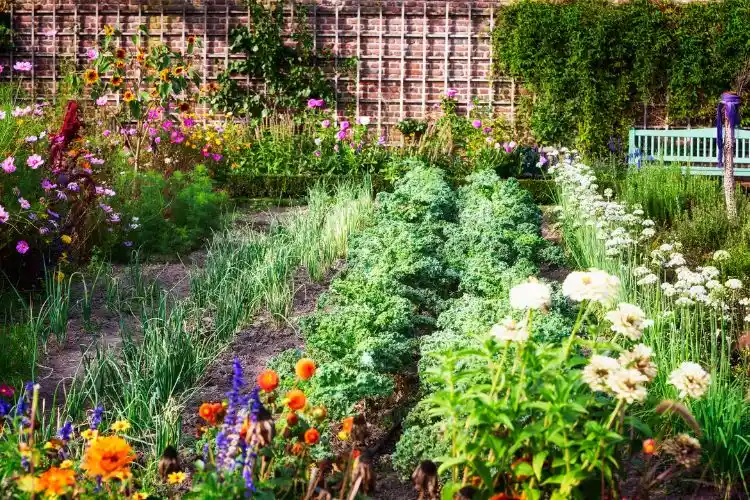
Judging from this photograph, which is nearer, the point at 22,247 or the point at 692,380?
the point at 692,380

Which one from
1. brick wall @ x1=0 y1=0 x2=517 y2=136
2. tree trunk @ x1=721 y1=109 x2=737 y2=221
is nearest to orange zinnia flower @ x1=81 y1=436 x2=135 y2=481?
tree trunk @ x1=721 y1=109 x2=737 y2=221

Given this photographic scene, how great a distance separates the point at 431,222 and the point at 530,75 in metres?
5.69

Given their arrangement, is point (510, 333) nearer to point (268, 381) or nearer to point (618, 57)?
point (268, 381)

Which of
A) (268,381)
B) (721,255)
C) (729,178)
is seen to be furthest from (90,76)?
(268,381)

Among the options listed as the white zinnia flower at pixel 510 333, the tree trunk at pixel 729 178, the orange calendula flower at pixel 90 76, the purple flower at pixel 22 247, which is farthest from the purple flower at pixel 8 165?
the tree trunk at pixel 729 178

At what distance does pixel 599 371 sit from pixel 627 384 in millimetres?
81

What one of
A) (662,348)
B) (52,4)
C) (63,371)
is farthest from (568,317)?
(52,4)

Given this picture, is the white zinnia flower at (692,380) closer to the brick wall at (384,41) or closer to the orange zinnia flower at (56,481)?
the orange zinnia flower at (56,481)

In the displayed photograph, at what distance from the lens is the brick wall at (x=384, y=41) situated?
11383mm

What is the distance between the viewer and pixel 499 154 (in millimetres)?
10148

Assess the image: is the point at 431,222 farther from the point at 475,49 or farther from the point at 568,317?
the point at 475,49

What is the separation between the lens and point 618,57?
1091cm

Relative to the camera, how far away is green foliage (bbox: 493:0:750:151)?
1088 cm

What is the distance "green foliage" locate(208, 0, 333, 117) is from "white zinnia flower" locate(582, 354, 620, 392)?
30.3 feet
